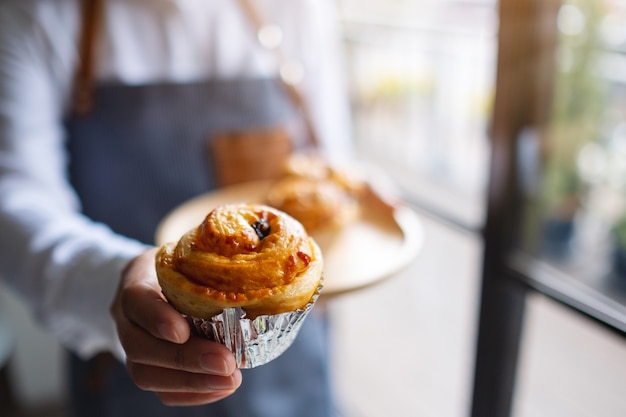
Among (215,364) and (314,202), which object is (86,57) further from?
(215,364)

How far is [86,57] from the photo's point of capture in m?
0.90

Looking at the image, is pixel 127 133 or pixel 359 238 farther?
pixel 127 133

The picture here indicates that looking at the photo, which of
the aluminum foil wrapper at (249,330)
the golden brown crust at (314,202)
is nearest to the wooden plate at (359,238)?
the golden brown crust at (314,202)

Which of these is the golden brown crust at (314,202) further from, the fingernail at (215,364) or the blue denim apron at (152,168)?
the fingernail at (215,364)

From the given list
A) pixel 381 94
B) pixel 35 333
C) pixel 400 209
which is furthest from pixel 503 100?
pixel 381 94

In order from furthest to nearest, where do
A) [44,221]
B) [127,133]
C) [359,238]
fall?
[127,133], [359,238], [44,221]

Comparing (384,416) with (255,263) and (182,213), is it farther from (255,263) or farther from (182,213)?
(255,263)

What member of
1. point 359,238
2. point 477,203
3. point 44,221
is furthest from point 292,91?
point 477,203

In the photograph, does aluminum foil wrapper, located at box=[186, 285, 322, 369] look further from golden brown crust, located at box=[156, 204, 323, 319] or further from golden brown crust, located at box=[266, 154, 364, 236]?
golden brown crust, located at box=[266, 154, 364, 236]

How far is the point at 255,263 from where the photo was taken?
410mm

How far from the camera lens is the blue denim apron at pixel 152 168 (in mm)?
944

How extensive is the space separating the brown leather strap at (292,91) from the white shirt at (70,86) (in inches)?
0.6

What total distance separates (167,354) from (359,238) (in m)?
0.45

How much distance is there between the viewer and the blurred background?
0.87 meters
